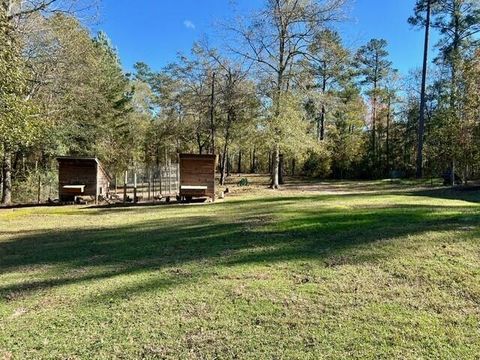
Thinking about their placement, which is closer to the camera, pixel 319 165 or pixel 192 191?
pixel 192 191

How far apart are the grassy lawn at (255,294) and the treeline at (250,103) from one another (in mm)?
6201

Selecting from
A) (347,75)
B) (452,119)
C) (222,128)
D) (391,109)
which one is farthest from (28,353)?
(391,109)

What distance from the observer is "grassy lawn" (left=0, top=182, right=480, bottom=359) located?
3098 millimetres

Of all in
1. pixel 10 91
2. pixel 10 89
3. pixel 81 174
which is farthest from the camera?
pixel 81 174

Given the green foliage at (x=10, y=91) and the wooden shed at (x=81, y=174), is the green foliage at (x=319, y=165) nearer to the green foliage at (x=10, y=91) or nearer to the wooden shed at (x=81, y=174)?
the wooden shed at (x=81, y=174)

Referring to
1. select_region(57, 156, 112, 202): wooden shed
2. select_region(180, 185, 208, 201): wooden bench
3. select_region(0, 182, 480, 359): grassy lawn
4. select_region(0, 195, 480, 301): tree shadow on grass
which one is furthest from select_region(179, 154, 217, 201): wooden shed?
select_region(0, 182, 480, 359): grassy lawn

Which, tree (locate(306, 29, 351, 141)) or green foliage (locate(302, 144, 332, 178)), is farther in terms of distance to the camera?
green foliage (locate(302, 144, 332, 178))

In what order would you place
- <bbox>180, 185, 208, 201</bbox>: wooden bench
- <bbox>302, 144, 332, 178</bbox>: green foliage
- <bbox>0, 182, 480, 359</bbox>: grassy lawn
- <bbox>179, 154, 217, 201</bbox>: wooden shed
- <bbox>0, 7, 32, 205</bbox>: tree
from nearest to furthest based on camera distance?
<bbox>0, 182, 480, 359</bbox>: grassy lawn < <bbox>0, 7, 32, 205</bbox>: tree < <bbox>180, 185, 208, 201</bbox>: wooden bench < <bbox>179, 154, 217, 201</bbox>: wooden shed < <bbox>302, 144, 332, 178</bbox>: green foliage

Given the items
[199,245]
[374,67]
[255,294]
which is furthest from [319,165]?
[255,294]

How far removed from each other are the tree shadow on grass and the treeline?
4791 millimetres

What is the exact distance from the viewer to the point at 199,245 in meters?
6.34

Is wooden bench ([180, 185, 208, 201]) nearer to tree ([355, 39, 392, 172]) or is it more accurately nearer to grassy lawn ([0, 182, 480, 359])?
grassy lawn ([0, 182, 480, 359])

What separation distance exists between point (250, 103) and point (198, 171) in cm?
1156

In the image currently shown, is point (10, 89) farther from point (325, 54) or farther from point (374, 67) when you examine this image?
point (374, 67)
